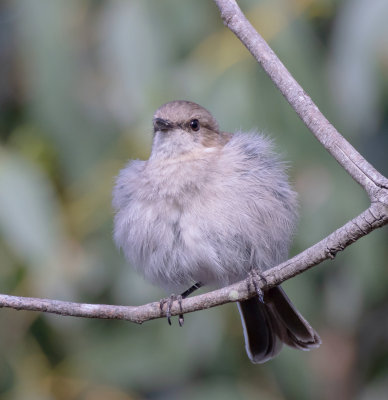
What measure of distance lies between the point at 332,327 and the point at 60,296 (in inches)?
61.2

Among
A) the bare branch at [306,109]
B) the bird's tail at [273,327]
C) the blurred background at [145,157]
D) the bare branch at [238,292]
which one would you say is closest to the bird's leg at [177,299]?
the bare branch at [238,292]


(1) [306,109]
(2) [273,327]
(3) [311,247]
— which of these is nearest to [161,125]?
(2) [273,327]

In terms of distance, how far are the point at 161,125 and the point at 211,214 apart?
56cm

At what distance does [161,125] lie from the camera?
12.2ft

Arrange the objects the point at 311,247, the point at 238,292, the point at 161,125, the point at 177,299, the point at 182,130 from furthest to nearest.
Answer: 1. the point at 182,130
2. the point at 161,125
3. the point at 177,299
4. the point at 238,292
5. the point at 311,247

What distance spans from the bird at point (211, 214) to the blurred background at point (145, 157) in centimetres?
10

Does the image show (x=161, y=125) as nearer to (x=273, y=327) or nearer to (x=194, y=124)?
(x=194, y=124)

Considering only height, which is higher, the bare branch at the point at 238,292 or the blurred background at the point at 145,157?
the blurred background at the point at 145,157

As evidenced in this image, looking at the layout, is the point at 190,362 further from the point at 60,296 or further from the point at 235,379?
the point at 60,296

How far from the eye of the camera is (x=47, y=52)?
408 cm

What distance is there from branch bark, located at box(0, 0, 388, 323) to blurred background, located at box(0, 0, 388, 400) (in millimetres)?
775

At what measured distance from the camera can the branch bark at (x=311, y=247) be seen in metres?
2.38

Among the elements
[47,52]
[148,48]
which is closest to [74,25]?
[47,52]

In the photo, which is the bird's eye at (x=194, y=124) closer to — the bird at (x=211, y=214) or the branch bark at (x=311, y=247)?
the bird at (x=211, y=214)
